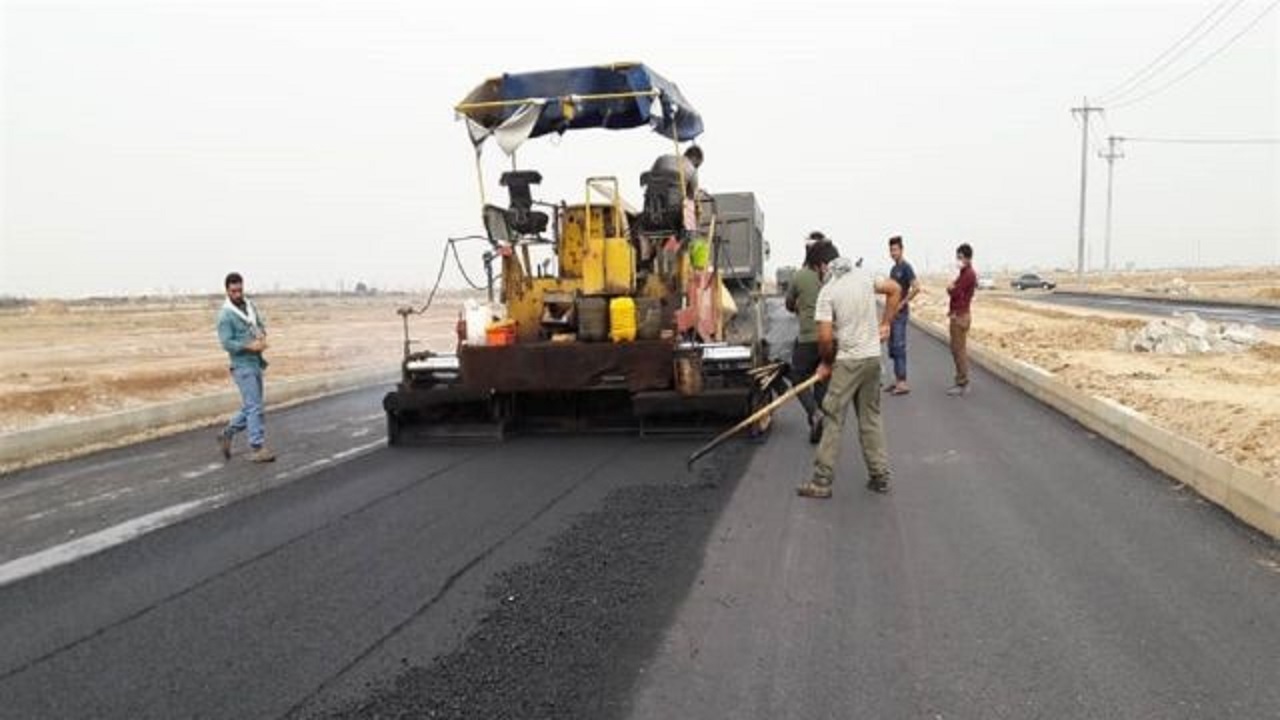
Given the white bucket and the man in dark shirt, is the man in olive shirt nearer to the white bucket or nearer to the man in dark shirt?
the white bucket

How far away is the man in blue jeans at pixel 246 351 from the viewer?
376 inches

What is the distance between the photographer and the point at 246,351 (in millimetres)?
9594

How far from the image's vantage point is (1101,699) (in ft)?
12.7

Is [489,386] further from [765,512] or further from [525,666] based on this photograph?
[525,666]

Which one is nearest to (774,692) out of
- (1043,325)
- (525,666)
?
(525,666)

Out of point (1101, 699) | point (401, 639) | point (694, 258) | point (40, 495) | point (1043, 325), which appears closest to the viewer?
point (1101, 699)

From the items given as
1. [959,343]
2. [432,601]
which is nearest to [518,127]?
[432,601]

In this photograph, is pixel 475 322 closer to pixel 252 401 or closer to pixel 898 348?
pixel 252 401

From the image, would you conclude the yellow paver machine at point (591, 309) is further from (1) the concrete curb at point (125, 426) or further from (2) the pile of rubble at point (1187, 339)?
(2) the pile of rubble at point (1187, 339)

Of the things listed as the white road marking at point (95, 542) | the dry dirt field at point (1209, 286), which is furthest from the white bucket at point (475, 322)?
the dry dirt field at point (1209, 286)

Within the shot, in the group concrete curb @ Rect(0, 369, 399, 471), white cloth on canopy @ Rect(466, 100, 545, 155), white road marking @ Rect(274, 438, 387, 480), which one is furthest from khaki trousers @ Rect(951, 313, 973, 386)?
concrete curb @ Rect(0, 369, 399, 471)

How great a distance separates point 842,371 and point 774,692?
12.7 ft

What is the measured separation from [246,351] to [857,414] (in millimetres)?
5693

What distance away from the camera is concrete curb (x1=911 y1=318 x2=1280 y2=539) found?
6.13m
